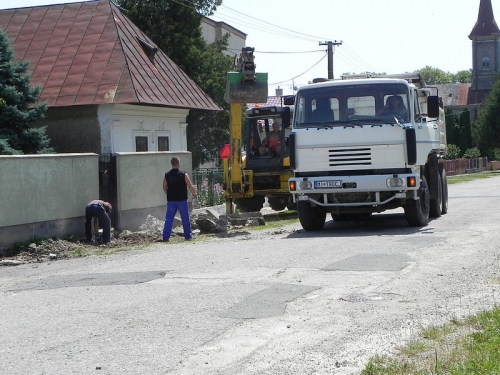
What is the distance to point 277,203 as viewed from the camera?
2419cm

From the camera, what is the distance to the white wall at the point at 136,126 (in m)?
24.7

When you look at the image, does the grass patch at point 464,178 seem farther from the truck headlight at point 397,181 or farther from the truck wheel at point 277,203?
the truck headlight at point 397,181

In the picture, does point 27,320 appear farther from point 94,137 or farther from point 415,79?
point 94,137

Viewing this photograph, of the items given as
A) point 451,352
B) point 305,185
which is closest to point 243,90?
point 305,185

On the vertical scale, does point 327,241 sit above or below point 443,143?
below

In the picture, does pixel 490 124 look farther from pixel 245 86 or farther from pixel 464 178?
pixel 245 86

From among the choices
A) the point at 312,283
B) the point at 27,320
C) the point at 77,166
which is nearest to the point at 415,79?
the point at 77,166

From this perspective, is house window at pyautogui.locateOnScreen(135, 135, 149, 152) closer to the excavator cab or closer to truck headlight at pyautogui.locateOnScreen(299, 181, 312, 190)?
the excavator cab

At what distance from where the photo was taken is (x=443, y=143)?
20938 millimetres

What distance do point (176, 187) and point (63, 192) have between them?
2.28 m

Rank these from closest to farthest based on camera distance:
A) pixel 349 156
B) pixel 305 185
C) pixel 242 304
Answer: pixel 242 304
pixel 349 156
pixel 305 185

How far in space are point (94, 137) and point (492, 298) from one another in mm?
17756

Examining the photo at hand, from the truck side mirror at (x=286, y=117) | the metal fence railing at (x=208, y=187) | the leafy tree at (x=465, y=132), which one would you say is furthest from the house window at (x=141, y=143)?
the leafy tree at (x=465, y=132)

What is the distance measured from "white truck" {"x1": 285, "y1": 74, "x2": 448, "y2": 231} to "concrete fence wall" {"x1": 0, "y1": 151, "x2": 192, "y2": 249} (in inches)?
177
